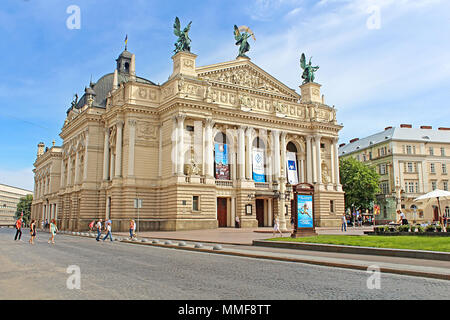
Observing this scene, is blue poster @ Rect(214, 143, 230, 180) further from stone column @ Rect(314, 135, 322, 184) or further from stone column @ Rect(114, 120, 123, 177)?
stone column @ Rect(314, 135, 322, 184)

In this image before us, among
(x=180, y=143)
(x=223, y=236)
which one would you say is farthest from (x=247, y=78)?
(x=223, y=236)

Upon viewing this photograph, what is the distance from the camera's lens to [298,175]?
193 ft

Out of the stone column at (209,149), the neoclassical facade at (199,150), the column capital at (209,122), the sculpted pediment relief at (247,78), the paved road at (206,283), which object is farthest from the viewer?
the sculpted pediment relief at (247,78)

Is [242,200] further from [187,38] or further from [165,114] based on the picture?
[187,38]

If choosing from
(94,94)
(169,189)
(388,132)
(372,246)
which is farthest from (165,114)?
(388,132)

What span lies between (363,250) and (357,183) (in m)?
57.8

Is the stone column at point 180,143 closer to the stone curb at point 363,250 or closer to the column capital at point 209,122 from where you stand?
the column capital at point 209,122

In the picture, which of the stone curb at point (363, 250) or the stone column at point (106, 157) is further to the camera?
the stone column at point (106, 157)

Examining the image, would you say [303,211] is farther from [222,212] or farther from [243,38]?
[243,38]

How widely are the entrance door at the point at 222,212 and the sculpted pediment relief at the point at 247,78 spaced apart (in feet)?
50.9

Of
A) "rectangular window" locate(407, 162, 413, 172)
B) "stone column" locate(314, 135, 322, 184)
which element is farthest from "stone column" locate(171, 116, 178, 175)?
"rectangular window" locate(407, 162, 413, 172)

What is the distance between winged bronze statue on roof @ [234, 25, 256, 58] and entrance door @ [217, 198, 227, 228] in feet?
68.2

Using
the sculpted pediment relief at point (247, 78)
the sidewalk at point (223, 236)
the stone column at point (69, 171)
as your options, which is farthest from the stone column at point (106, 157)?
the sidewalk at point (223, 236)

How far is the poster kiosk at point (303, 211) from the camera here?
28.5 meters
